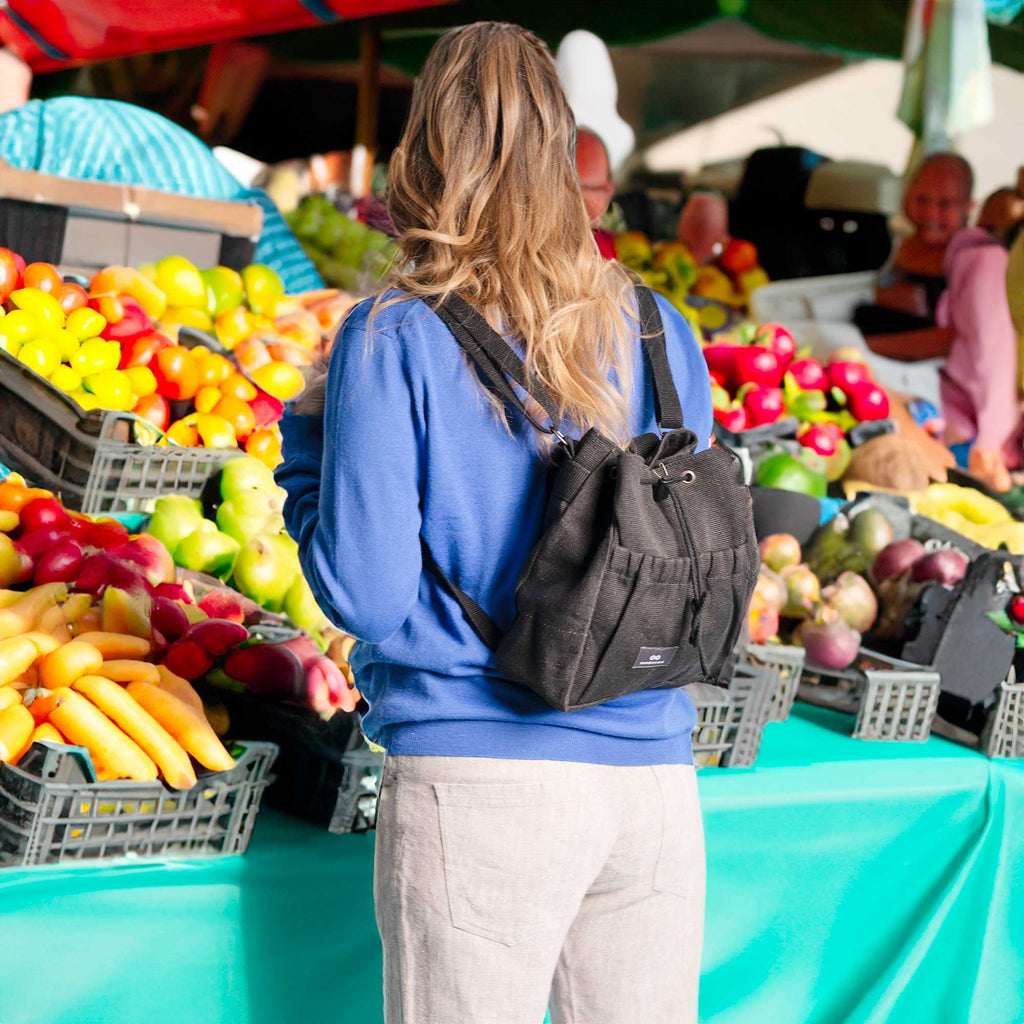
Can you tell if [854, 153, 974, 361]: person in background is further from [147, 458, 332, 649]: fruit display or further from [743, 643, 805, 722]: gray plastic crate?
[147, 458, 332, 649]: fruit display

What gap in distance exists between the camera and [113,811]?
146 cm

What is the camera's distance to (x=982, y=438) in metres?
5.15

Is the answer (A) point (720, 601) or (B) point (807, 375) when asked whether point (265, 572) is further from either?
(B) point (807, 375)

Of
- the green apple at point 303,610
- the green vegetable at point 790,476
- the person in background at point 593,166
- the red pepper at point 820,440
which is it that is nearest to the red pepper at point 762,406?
the red pepper at point 820,440

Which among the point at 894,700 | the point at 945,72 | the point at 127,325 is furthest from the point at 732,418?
the point at 945,72

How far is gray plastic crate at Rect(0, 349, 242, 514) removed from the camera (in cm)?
222

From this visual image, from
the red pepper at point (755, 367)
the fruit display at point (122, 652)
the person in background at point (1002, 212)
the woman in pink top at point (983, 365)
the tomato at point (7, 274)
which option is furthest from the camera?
the person in background at point (1002, 212)

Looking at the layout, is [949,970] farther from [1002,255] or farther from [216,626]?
[1002,255]

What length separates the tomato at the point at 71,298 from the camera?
2.68m

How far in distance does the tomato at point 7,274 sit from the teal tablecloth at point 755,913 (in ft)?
4.95

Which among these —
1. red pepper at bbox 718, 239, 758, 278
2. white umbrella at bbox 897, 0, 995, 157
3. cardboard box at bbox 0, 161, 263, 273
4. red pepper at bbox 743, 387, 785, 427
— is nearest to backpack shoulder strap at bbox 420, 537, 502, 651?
cardboard box at bbox 0, 161, 263, 273

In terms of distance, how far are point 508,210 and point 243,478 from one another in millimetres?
1361

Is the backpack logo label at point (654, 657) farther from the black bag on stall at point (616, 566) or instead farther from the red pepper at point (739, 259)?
the red pepper at point (739, 259)

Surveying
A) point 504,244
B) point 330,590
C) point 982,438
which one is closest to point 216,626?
point 330,590
